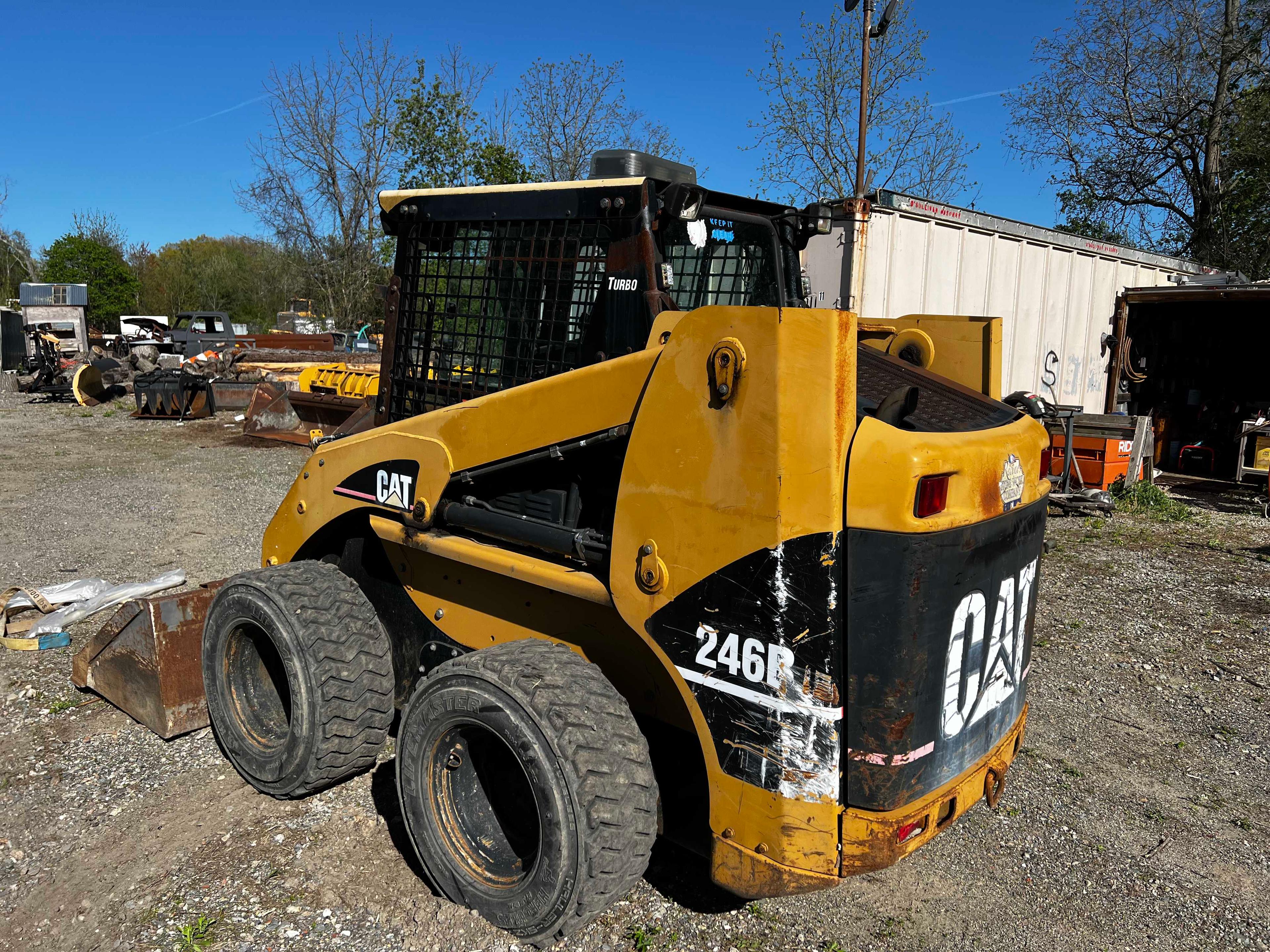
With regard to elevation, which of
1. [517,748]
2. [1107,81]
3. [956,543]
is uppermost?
[1107,81]

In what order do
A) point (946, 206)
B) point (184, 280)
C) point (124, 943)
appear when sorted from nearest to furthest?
1. point (124, 943)
2. point (946, 206)
3. point (184, 280)

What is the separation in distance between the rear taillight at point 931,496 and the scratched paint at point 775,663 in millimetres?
240

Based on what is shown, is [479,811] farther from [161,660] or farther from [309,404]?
[309,404]

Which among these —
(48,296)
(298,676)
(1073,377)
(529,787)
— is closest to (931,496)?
(529,787)

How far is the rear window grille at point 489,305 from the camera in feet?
9.93

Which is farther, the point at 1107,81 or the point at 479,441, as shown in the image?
the point at 1107,81

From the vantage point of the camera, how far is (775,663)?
2.30m

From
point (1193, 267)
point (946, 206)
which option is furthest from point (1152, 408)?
point (946, 206)

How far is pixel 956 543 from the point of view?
2369 millimetres

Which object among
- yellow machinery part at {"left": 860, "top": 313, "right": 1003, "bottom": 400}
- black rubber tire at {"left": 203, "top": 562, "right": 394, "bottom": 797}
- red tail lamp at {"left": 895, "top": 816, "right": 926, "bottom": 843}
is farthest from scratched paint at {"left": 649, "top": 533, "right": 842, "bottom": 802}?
yellow machinery part at {"left": 860, "top": 313, "right": 1003, "bottom": 400}

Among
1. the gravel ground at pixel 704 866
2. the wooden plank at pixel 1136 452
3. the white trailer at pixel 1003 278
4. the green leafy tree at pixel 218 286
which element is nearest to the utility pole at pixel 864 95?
the white trailer at pixel 1003 278

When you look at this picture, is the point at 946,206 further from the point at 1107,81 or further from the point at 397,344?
the point at 1107,81

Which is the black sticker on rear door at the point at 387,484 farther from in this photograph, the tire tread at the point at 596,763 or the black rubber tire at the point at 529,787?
the tire tread at the point at 596,763

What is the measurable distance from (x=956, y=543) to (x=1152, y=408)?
46.8 ft
